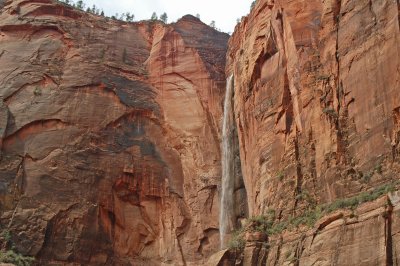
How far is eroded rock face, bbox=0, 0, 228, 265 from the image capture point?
127ft

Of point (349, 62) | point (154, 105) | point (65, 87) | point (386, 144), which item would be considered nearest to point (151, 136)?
point (154, 105)

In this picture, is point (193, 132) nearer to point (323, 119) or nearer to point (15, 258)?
point (15, 258)

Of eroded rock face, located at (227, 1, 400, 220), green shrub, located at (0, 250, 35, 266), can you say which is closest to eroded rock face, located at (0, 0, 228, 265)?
green shrub, located at (0, 250, 35, 266)

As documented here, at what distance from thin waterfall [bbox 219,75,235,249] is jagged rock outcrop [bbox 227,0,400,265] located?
2541 mm

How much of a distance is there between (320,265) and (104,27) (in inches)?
1253

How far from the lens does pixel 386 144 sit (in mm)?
23312

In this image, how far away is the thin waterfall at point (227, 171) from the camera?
37.4 meters

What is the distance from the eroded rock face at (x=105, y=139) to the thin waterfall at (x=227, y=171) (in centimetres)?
151

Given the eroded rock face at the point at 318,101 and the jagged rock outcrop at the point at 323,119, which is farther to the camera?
the eroded rock face at the point at 318,101

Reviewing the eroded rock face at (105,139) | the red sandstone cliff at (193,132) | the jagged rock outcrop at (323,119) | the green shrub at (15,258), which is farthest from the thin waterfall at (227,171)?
the green shrub at (15,258)

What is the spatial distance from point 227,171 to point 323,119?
1269cm

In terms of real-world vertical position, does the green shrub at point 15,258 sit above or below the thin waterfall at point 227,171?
below

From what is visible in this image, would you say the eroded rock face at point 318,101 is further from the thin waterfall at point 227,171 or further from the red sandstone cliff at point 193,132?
the thin waterfall at point 227,171

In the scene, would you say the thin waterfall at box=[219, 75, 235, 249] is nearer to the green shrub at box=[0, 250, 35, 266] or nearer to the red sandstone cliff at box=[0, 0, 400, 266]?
the red sandstone cliff at box=[0, 0, 400, 266]
